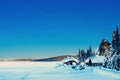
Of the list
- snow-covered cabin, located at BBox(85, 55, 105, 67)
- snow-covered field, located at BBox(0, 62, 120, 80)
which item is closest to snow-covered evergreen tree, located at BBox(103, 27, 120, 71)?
snow-covered field, located at BBox(0, 62, 120, 80)

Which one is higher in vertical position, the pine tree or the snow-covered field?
the pine tree

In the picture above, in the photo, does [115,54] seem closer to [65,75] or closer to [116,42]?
[116,42]

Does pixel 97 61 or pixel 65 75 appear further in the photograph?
pixel 97 61

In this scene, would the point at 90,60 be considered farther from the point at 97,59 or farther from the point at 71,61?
the point at 71,61

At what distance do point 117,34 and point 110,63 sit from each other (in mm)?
10107

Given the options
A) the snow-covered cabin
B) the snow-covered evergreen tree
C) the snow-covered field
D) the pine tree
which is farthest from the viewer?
the snow-covered cabin

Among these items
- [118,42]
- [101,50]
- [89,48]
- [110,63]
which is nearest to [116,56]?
[110,63]

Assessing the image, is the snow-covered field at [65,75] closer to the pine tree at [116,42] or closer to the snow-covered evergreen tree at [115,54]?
the snow-covered evergreen tree at [115,54]

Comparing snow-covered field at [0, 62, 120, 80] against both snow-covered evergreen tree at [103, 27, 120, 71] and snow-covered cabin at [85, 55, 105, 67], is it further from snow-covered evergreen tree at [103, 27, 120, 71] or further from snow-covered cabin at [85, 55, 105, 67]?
snow-covered cabin at [85, 55, 105, 67]

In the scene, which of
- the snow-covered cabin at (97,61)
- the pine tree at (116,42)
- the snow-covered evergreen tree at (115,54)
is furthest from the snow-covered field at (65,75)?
the snow-covered cabin at (97,61)

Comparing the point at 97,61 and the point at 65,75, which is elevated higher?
the point at 97,61

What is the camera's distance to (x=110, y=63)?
59.2 m

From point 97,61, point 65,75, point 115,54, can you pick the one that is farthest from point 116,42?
point 97,61

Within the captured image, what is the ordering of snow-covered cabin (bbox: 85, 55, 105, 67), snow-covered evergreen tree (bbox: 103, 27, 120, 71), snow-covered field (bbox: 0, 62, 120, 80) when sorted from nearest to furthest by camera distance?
snow-covered field (bbox: 0, 62, 120, 80) → snow-covered evergreen tree (bbox: 103, 27, 120, 71) → snow-covered cabin (bbox: 85, 55, 105, 67)
